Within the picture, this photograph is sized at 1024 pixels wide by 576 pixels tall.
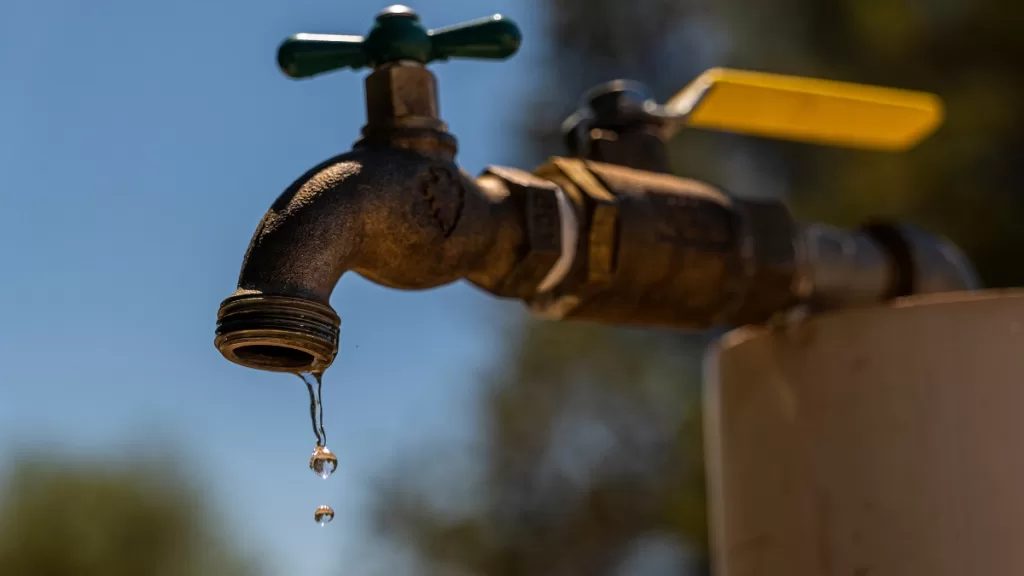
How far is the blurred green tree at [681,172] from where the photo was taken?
8.40 ft

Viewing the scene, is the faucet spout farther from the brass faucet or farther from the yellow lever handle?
the yellow lever handle

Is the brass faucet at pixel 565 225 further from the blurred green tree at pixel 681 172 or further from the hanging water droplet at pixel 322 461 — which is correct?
the blurred green tree at pixel 681 172

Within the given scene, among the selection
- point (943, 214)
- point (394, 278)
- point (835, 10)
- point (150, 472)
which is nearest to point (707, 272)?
point (394, 278)

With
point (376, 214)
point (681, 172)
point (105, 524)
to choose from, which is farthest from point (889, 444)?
point (105, 524)

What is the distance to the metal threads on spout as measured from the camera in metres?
0.64

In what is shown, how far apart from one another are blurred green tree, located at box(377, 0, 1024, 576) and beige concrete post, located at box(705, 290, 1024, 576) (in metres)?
1.69

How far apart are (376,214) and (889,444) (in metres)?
0.36

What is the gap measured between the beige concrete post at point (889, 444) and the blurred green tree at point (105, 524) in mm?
2626

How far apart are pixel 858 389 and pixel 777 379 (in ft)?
0.23

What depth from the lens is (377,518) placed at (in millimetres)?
3033

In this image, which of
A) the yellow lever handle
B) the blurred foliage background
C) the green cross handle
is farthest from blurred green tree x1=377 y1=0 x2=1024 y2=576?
the green cross handle

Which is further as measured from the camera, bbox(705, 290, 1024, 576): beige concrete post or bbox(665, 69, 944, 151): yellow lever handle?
bbox(665, 69, 944, 151): yellow lever handle

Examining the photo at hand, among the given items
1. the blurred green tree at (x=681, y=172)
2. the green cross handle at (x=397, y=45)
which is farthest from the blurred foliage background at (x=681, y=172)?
the green cross handle at (x=397, y=45)

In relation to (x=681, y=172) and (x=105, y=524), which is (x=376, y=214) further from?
(x=105, y=524)
